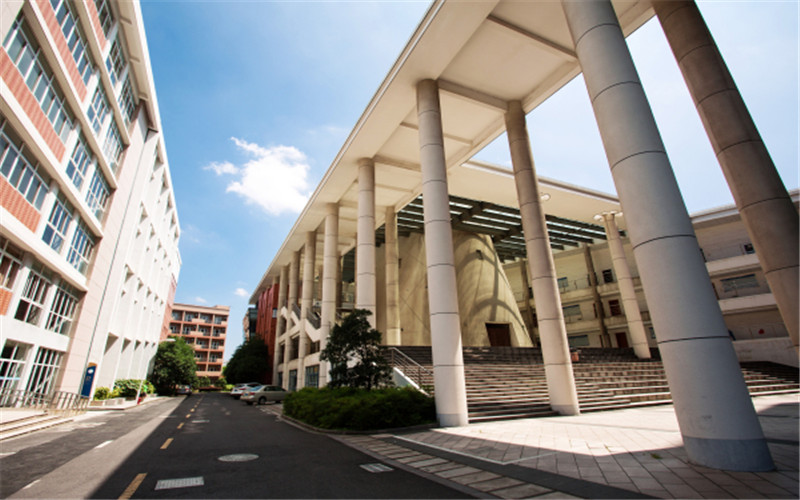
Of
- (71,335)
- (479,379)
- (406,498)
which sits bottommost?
(406,498)

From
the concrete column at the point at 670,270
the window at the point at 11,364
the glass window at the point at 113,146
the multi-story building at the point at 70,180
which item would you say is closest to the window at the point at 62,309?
the multi-story building at the point at 70,180

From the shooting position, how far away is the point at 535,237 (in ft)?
48.3

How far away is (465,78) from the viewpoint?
53.4 ft

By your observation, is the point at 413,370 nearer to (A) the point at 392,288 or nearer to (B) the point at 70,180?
(A) the point at 392,288

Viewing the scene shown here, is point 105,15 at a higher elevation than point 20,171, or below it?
higher

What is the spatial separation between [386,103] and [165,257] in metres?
37.8

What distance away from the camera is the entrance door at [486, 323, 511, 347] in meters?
31.0

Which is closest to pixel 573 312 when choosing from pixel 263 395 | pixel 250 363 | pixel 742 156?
pixel 263 395

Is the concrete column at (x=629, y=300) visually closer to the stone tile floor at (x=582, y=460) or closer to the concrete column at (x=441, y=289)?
the stone tile floor at (x=582, y=460)

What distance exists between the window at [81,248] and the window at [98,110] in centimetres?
529

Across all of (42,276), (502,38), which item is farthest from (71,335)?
(502,38)

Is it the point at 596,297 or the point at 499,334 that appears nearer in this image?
the point at 499,334

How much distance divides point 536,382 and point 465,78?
13790mm

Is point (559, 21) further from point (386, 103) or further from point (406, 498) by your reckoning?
point (406, 498)
